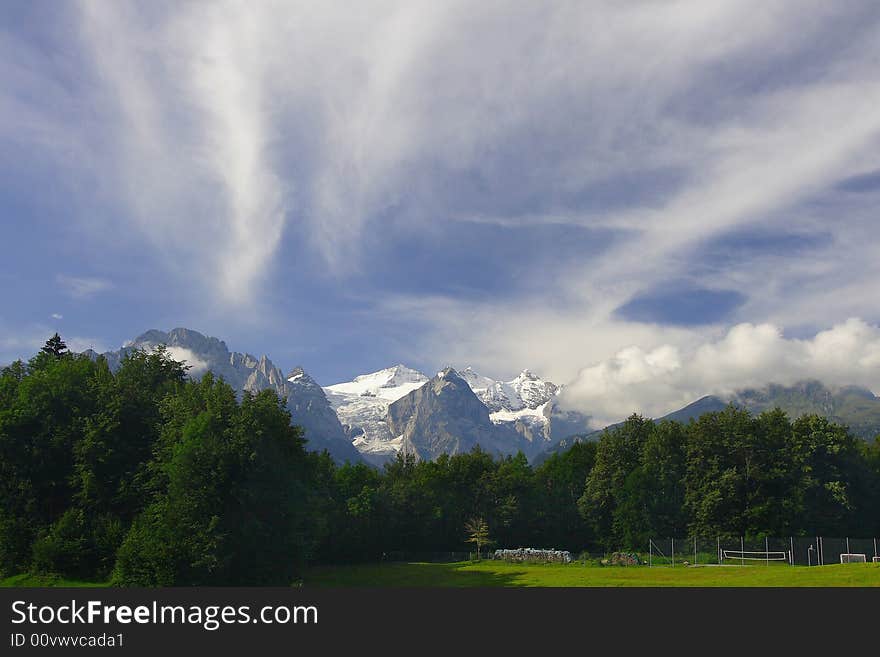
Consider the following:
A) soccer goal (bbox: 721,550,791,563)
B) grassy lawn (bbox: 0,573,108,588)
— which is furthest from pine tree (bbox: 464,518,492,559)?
grassy lawn (bbox: 0,573,108,588)

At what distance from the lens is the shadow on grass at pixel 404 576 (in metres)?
72.2

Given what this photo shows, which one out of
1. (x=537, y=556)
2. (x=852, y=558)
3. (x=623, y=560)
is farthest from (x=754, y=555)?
(x=537, y=556)

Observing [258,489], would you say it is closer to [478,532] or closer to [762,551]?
[762,551]

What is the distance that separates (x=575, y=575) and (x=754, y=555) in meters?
24.3

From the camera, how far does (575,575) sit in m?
70.5

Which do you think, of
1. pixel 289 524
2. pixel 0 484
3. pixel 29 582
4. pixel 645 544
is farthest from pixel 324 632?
pixel 645 544

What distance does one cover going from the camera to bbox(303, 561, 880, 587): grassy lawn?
173 feet

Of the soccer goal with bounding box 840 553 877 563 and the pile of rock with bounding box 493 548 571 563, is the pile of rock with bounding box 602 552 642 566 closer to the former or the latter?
the pile of rock with bounding box 493 548 571 563

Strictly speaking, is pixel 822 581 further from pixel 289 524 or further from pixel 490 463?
pixel 490 463

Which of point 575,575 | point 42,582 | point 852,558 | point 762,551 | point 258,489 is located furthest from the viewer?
point 762,551

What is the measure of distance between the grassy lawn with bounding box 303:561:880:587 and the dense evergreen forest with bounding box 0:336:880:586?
8285mm

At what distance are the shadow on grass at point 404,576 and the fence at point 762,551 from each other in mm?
20467

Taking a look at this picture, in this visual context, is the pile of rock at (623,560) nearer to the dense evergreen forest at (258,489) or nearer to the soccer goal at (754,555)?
the soccer goal at (754,555)

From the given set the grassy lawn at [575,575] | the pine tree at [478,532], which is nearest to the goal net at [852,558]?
the grassy lawn at [575,575]
